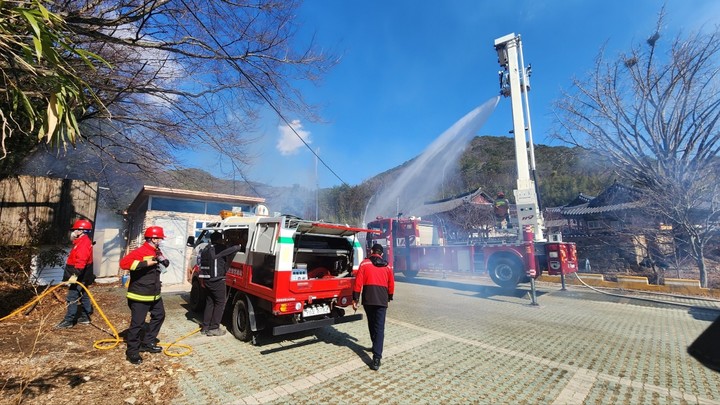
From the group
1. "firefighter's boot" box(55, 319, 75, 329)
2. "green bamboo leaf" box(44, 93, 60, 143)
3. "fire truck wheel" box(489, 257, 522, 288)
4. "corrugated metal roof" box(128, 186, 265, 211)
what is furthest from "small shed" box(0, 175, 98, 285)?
"fire truck wheel" box(489, 257, 522, 288)

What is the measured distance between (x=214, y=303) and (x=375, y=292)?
3190 millimetres

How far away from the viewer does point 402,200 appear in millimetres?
39438

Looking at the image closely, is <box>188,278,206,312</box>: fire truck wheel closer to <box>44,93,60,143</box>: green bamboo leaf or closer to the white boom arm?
<box>44,93,60,143</box>: green bamboo leaf

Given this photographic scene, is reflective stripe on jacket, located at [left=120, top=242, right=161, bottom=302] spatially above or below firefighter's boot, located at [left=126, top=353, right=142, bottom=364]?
above

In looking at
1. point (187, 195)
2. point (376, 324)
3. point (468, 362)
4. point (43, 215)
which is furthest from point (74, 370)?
point (187, 195)

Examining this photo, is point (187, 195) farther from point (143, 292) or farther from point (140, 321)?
point (140, 321)

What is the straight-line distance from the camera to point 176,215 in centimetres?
1221

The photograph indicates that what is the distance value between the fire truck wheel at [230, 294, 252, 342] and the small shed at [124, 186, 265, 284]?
640 centimetres

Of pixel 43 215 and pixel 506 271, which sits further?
pixel 506 271

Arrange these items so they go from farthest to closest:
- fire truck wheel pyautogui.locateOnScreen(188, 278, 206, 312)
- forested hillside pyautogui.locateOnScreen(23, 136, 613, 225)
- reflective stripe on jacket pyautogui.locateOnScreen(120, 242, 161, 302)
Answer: forested hillside pyautogui.locateOnScreen(23, 136, 613, 225), fire truck wheel pyautogui.locateOnScreen(188, 278, 206, 312), reflective stripe on jacket pyautogui.locateOnScreen(120, 242, 161, 302)

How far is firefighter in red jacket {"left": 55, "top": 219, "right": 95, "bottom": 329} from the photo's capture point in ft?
18.8

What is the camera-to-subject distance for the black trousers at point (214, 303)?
555 cm

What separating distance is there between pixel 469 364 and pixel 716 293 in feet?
35.3

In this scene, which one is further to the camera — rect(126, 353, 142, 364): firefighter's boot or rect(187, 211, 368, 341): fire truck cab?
rect(187, 211, 368, 341): fire truck cab
